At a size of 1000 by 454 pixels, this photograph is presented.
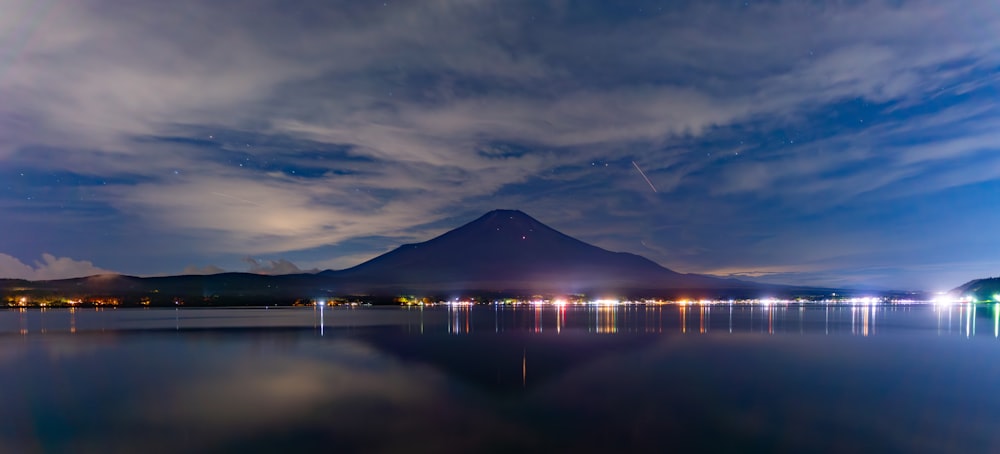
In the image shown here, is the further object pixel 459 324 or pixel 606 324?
pixel 459 324

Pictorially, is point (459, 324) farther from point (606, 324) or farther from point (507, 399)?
point (507, 399)

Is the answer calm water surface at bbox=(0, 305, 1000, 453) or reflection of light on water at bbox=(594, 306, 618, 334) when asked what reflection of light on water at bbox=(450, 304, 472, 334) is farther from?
calm water surface at bbox=(0, 305, 1000, 453)

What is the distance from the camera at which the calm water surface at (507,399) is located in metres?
15.3

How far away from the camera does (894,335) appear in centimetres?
5138

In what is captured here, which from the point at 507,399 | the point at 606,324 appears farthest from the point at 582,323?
the point at 507,399

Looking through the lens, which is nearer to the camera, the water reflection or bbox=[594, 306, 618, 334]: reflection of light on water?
bbox=[594, 306, 618, 334]: reflection of light on water

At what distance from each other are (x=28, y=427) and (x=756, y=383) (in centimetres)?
2472

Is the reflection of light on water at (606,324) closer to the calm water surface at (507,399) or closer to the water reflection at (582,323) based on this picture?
the water reflection at (582,323)

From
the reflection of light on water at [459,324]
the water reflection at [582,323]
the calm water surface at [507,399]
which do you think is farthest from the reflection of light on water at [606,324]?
the calm water surface at [507,399]

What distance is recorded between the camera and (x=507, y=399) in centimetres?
2042

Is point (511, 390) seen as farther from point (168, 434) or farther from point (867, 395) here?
point (867, 395)

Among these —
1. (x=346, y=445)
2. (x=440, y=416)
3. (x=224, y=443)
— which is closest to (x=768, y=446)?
(x=440, y=416)

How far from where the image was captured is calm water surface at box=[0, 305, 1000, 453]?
15320 millimetres

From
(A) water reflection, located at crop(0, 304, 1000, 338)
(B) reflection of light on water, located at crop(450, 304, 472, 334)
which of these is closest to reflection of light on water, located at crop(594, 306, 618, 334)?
(A) water reflection, located at crop(0, 304, 1000, 338)
